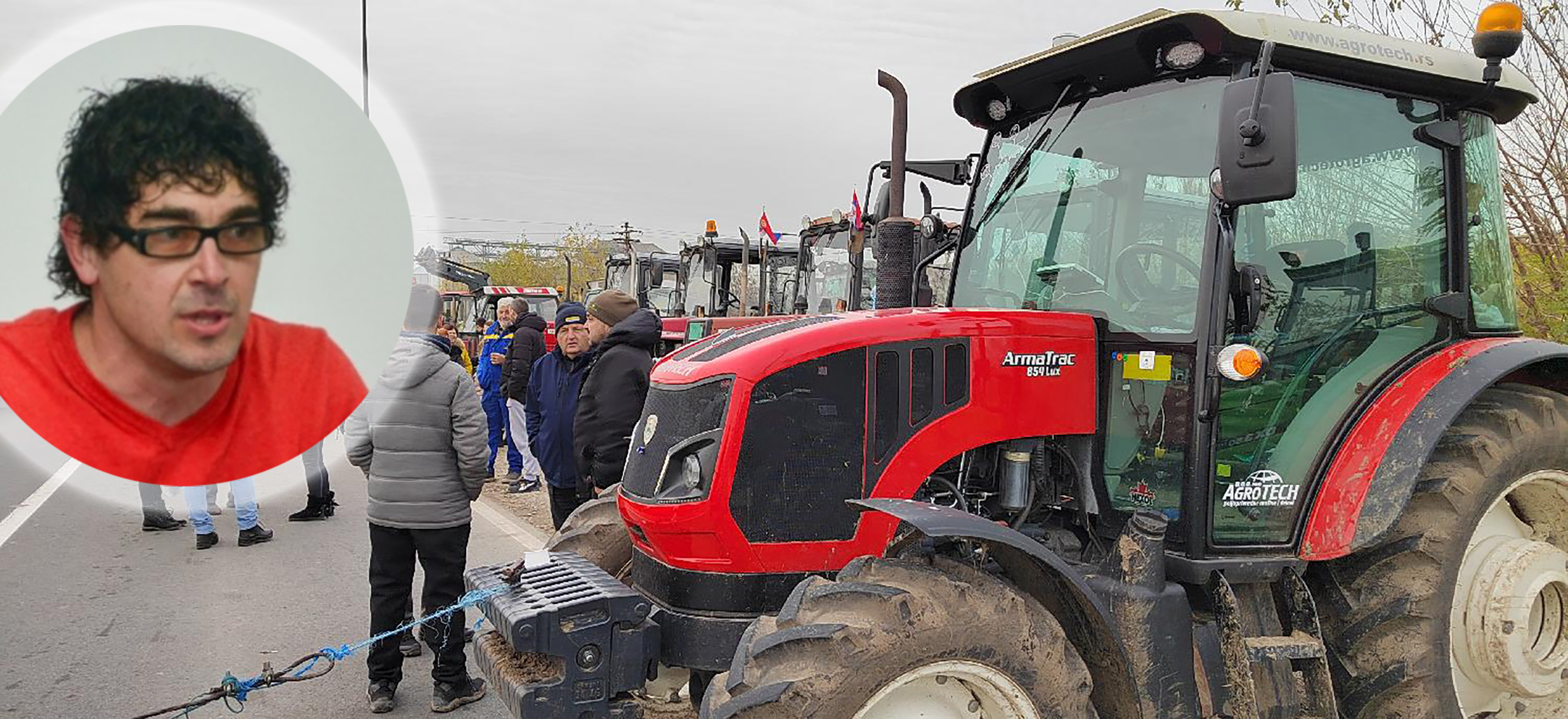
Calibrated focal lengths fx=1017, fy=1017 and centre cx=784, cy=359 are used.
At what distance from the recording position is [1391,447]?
339 centimetres

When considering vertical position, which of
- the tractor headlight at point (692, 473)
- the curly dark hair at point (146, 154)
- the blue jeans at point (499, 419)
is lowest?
the blue jeans at point (499, 419)

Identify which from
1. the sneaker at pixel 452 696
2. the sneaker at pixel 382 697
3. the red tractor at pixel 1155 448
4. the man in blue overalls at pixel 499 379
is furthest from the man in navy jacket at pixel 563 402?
the man in blue overalls at pixel 499 379

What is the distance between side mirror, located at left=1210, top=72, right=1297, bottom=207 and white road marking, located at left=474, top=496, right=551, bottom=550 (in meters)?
5.82

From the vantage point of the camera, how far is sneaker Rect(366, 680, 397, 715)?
15.1 feet

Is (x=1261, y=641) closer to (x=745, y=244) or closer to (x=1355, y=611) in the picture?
(x=1355, y=611)

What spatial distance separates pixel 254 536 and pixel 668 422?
581cm

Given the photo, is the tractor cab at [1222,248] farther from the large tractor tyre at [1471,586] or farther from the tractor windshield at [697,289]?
the tractor windshield at [697,289]

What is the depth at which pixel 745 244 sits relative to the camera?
13.3m

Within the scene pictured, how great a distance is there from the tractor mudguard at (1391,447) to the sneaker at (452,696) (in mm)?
3591

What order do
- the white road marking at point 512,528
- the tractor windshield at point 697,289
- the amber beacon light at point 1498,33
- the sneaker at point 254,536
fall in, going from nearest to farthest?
the amber beacon light at point 1498,33 → the sneaker at point 254,536 → the white road marking at point 512,528 → the tractor windshield at point 697,289

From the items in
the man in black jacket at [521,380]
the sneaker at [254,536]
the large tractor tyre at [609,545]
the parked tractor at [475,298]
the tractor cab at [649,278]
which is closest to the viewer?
the parked tractor at [475,298]

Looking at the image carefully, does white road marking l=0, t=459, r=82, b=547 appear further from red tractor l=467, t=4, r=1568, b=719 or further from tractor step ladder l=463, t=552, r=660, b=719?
red tractor l=467, t=4, r=1568, b=719

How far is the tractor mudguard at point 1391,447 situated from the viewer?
10.9 feet

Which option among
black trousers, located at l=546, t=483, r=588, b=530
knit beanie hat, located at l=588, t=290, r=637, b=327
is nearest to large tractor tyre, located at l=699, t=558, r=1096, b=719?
knit beanie hat, located at l=588, t=290, r=637, b=327
